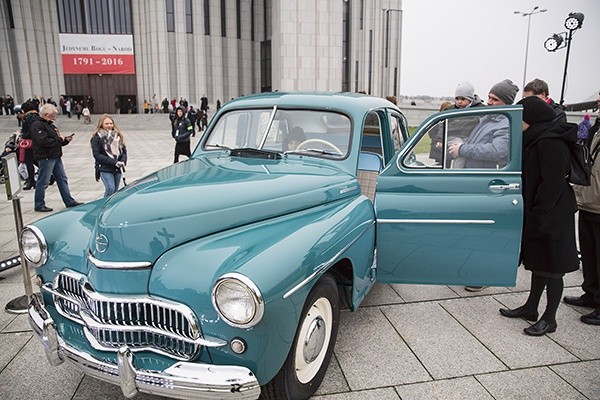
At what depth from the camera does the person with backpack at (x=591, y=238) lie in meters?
3.82

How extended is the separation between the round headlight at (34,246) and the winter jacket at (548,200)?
3.67 meters

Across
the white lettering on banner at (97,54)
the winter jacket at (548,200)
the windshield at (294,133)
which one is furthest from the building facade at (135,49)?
the winter jacket at (548,200)

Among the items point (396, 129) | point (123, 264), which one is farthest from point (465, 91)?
point (123, 264)

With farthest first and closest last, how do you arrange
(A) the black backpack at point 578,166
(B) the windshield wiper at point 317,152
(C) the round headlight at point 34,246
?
(B) the windshield wiper at point 317,152 → (A) the black backpack at point 578,166 → (C) the round headlight at point 34,246

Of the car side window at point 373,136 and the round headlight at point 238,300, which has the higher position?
the car side window at point 373,136

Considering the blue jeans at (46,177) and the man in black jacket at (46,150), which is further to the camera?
the blue jeans at (46,177)

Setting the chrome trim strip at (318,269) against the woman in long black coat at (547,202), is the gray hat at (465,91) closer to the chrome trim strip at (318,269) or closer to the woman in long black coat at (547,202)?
the woman in long black coat at (547,202)

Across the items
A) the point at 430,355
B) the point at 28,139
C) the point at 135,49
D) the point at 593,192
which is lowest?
the point at 430,355

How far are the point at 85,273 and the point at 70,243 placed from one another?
36 cm

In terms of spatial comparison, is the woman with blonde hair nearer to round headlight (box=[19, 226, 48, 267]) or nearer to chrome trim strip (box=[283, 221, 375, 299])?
round headlight (box=[19, 226, 48, 267])

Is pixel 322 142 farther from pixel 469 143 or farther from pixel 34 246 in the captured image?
pixel 34 246

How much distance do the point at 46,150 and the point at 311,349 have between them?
286 inches

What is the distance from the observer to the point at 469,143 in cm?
364

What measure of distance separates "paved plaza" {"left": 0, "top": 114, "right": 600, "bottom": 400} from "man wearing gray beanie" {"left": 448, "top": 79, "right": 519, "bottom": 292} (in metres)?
1.48
